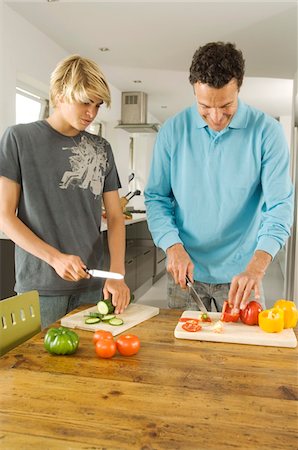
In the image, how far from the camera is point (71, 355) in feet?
3.99

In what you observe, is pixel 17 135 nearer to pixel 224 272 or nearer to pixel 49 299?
pixel 49 299

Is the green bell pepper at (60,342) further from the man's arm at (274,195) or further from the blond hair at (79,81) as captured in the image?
the blond hair at (79,81)

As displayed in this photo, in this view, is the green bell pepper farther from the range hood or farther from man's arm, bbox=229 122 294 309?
the range hood

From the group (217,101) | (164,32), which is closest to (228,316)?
(217,101)

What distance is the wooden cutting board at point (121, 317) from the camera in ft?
4.65

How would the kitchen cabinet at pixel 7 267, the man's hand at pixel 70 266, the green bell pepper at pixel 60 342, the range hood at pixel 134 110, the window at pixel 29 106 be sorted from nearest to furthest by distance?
the green bell pepper at pixel 60 342
the man's hand at pixel 70 266
the kitchen cabinet at pixel 7 267
the window at pixel 29 106
the range hood at pixel 134 110

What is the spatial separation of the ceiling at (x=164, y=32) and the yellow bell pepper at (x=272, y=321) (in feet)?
8.87

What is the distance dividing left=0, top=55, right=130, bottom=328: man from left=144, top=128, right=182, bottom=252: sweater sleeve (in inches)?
7.9

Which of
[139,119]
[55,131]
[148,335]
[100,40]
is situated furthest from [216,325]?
[139,119]

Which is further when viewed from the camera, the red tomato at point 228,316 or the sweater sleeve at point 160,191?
the sweater sleeve at point 160,191

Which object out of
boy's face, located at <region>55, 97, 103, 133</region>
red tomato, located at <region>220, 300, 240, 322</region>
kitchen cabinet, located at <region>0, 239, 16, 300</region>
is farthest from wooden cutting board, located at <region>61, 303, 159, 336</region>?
kitchen cabinet, located at <region>0, 239, 16, 300</region>

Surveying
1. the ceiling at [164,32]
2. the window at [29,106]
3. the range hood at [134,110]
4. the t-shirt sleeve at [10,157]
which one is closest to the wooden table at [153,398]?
the t-shirt sleeve at [10,157]

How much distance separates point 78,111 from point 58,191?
0.29m

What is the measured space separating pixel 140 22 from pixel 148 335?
3123 mm
